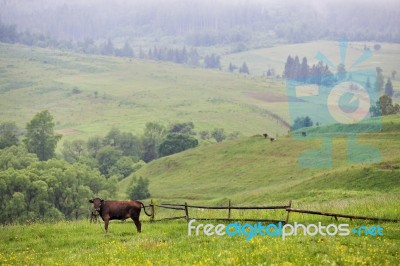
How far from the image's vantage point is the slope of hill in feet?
195

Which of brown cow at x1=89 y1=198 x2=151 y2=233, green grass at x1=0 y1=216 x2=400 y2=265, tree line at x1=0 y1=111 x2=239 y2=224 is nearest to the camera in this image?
green grass at x1=0 y1=216 x2=400 y2=265

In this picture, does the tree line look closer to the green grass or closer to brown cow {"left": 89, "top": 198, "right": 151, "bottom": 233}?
brown cow {"left": 89, "top": 198, "right": 151, "bottom": 233}

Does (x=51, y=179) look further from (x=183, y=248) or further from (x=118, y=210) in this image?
(x=183, y=248)

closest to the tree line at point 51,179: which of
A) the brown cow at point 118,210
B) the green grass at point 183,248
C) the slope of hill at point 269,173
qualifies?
the slope of hill at point 269,173

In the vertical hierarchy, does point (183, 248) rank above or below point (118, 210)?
above

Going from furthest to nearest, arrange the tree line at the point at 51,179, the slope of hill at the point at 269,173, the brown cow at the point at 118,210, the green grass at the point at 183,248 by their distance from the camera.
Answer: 1. the tree line at the point at 51,179
2. the slope of hill at the point at 269,173
3. the brown cow at the point at 118,210
4. the green grass at the point at 183,248

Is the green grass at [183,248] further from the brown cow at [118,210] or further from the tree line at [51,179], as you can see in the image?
the tree line at [51,179]

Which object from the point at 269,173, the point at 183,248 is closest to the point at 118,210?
the point at 183,248

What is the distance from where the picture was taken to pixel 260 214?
1185 inches

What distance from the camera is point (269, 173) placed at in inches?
3472

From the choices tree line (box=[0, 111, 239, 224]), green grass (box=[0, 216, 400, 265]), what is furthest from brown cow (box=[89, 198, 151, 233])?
tree line (box=[0, 111, 239, 224])

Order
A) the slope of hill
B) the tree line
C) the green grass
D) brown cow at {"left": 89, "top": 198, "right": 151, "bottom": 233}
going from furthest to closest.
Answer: the tree line
the slope of hill
brown cow at {"left": 89, "top": 198, "right": 151, "bottom": 233}
the green grass

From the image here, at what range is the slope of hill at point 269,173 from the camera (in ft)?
195

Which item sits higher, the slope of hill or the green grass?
the green grass
